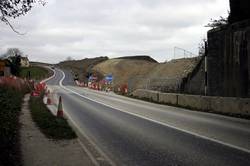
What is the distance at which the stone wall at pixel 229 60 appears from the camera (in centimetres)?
2394

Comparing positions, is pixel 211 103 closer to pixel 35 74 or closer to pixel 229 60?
pixel 229 60

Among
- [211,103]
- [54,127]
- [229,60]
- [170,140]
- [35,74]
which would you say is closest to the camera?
[170,140]

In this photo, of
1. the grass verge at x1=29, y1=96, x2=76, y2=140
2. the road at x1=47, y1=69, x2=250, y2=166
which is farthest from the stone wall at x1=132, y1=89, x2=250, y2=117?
the grass verge at x1=29, y1=96, x2=76, y2=140

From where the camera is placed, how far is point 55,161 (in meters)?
10.2

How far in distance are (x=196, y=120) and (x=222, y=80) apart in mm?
7900

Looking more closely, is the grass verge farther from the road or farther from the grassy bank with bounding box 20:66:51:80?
the grassy bank with bounding box 20:66:51:80

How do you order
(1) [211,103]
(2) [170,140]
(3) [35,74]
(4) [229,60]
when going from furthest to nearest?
(3) [35,74], (4) [229,60], (1) [211,103], (2) [170,140]

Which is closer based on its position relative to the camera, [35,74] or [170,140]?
[170,140]

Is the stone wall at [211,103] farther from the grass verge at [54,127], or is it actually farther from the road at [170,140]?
the grass verge at [54,127]

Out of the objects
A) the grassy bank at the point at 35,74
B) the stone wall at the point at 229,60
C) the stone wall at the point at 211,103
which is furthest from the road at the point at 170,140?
the grassy bank at the point at 35,74

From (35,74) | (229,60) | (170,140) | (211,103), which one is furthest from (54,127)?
(35,74)

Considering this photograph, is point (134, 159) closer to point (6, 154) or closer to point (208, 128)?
point (6, 154)

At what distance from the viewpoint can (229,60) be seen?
25.8 m

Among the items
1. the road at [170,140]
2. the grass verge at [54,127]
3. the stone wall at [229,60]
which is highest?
the stone wall at [229,60]
